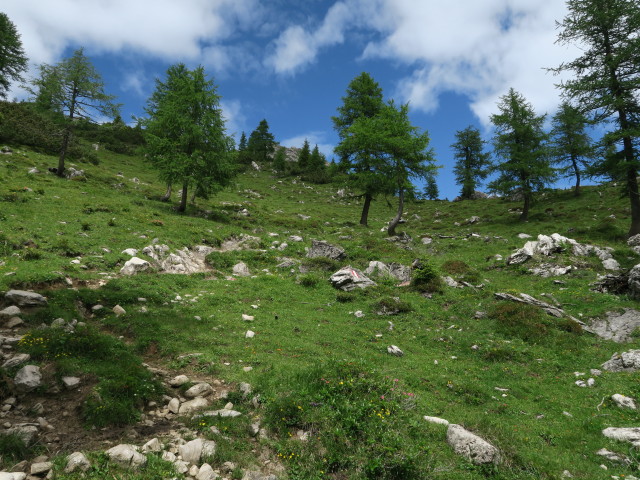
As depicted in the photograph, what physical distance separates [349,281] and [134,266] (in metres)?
11.8

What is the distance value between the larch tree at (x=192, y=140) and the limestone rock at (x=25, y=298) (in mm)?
19278

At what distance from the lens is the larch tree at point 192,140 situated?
29294 millimetres

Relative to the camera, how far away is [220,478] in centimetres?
568

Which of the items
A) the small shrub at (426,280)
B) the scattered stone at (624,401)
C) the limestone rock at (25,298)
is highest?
the small shrub at (426,280)

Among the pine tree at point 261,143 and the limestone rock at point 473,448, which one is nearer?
the limestone rock at point 473,448

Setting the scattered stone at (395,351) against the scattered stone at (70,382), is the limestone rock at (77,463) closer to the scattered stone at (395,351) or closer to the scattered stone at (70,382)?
the scattered stone at (70,382)

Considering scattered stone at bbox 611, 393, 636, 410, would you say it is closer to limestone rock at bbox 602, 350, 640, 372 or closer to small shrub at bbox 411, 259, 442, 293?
limestone rock at bbox 602, 350, 640, 372

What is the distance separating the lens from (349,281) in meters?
19.6

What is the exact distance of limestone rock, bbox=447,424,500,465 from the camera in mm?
6496

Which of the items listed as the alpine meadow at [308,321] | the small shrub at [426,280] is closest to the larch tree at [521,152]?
the alpine meadow at [308,321]

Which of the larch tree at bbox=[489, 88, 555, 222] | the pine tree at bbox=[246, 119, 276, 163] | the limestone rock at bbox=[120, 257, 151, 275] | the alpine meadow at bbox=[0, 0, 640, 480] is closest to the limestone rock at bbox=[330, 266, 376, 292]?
the alpine meadow at bbox=[0, 0, 640, 480]

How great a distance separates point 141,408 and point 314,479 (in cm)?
425

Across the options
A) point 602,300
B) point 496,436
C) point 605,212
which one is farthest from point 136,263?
point 605,212

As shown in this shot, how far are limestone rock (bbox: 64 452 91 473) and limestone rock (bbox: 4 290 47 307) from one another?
7.75 m
